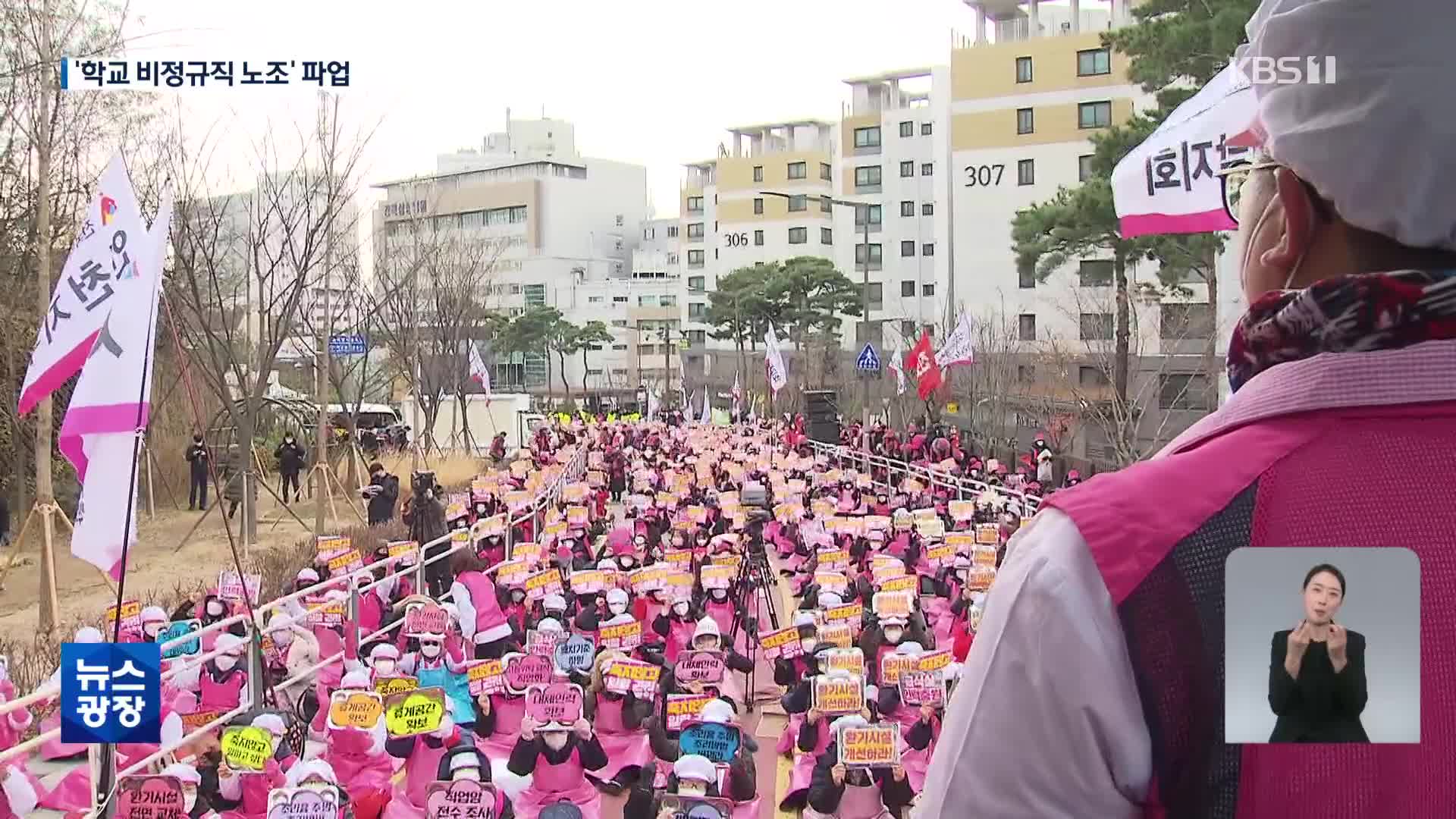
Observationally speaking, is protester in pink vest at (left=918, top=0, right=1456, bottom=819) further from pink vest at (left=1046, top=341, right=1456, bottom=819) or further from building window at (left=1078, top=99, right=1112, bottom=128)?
building window at (left=1078, top=99, right=1112, bottom=128)

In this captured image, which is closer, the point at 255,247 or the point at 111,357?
the point at 111,357

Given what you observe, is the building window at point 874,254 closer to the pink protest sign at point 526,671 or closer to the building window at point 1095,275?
the building window at point 1095,275

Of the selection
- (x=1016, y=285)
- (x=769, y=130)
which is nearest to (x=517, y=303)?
(x=769, y=130)

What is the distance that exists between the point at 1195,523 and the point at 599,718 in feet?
21.9

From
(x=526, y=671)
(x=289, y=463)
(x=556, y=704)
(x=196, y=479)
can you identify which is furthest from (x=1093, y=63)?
(x=556, y=704)

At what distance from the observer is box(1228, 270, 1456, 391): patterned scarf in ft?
2.88

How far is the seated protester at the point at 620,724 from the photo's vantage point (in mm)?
6871

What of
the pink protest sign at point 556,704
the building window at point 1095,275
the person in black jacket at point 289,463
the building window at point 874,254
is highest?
the building window at point 874,254

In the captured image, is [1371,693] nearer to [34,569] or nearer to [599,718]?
[599,718]

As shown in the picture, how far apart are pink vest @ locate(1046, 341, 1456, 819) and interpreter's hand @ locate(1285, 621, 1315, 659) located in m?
0.06

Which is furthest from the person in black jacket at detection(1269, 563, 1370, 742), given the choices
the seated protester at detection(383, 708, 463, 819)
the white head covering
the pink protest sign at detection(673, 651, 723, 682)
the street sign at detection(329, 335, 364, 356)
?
the street sign at detection(329, 335, 364, 356)

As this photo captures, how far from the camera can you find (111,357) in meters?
4.67

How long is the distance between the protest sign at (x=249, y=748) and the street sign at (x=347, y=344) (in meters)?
14.3

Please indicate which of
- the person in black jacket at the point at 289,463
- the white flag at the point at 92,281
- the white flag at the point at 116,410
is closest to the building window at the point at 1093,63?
the person in black jacket at the point at 289,463
